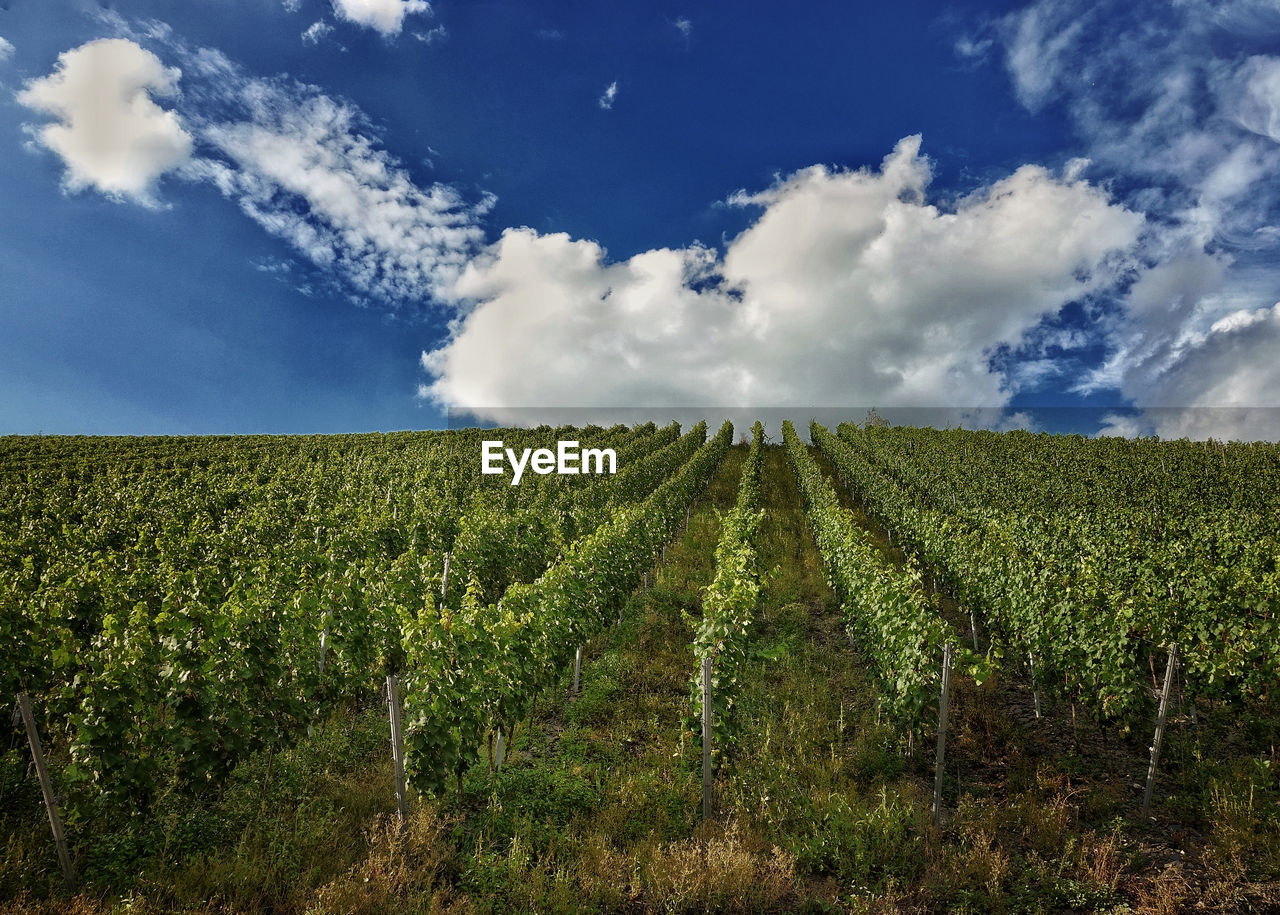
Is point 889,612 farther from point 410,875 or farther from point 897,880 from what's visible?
point 410,875

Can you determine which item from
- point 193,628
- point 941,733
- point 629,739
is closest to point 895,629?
point 941,733

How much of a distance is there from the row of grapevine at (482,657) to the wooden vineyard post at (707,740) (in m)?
A: 2.51

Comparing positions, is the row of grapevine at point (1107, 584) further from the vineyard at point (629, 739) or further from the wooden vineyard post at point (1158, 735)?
the wooden vineyard post at point (1158, 735)

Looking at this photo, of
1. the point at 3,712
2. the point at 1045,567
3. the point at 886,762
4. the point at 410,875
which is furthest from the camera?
the point at 1045,567

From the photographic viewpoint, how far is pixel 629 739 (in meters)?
8.81

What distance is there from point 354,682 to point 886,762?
7.98m

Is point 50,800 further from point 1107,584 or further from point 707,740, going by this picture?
point 1107,584

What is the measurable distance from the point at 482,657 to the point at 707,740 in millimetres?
3076

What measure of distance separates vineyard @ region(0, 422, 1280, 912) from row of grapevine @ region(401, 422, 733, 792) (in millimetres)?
45

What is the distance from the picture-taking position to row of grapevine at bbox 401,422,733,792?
276 inches

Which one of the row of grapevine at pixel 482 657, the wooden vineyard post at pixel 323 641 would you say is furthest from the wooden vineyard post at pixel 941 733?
the wooden vineyard post at pixel 323 641

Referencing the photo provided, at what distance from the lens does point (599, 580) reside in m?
11.5

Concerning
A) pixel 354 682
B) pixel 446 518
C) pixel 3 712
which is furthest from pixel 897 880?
pixel 446 518

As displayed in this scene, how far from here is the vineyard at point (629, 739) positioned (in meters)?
5.96
